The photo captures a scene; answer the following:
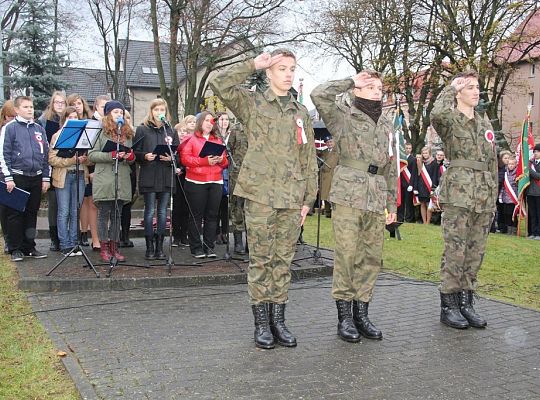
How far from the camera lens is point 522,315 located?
19.0 ft

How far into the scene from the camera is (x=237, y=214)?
28.6ft

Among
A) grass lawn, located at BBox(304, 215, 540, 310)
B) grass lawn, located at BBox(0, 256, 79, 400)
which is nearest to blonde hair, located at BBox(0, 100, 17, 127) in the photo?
grass lawn, located at BBox(0, 256, 79, 400)

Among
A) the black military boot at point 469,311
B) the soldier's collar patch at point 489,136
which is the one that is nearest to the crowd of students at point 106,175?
the soldier's collar patch at point 489,136

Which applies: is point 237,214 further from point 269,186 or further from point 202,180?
point 269,186

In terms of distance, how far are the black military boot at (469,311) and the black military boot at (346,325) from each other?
1.21 metres

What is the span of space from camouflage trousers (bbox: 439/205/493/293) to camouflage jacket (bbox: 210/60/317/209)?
5.11 feet

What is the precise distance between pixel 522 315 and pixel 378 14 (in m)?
25.5

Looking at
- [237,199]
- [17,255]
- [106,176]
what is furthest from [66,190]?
[237,199]

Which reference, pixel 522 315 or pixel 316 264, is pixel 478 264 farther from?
pixel 316 264

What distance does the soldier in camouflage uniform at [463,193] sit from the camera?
17.8 feet

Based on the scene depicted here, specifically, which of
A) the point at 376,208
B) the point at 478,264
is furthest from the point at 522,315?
the point at 376,208

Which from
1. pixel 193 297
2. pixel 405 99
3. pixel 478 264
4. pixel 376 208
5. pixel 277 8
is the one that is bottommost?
pixel 193 297

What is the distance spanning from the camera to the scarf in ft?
16.7

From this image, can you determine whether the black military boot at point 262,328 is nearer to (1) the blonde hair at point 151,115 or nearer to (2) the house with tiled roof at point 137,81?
(1) the blonde hair at point 151,115
